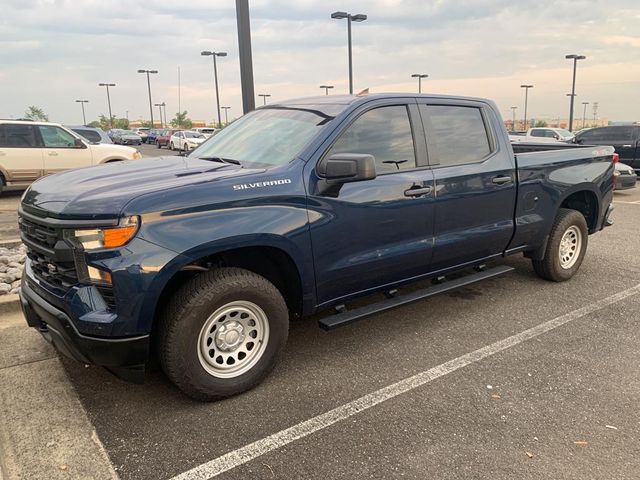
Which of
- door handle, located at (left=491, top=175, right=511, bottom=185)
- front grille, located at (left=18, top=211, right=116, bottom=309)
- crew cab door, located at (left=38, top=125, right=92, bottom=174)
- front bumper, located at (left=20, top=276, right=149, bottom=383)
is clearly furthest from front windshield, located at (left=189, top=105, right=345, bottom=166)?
crew cab door, located at (left=38, top=125, right=92, bottom=174)

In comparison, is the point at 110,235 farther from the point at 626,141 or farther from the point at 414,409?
the point at 626,141

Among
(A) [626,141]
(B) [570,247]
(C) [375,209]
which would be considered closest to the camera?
(C) [375,209]

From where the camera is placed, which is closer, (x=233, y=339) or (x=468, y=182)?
(x=233, y=339)

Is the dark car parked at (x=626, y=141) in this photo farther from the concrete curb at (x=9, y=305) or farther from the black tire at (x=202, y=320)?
the concrete curb at (x=9, y=305)

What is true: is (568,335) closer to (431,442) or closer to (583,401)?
(583,401)

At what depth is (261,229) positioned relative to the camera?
3129 mm

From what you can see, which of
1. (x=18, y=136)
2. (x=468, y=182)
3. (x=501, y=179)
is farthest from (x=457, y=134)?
(x=18, y=136)

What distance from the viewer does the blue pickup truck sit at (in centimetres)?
279

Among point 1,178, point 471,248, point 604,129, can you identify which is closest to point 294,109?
point 471,248

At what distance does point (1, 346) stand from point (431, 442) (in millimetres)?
3272

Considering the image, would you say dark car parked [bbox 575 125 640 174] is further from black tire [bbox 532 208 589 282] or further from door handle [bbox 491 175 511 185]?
door handle [bbox 491 175 511 185]

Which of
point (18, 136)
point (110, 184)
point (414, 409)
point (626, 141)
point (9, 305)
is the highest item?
point (18, 136)

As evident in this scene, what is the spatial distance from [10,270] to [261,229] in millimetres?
3533

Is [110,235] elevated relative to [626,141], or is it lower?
elevated
